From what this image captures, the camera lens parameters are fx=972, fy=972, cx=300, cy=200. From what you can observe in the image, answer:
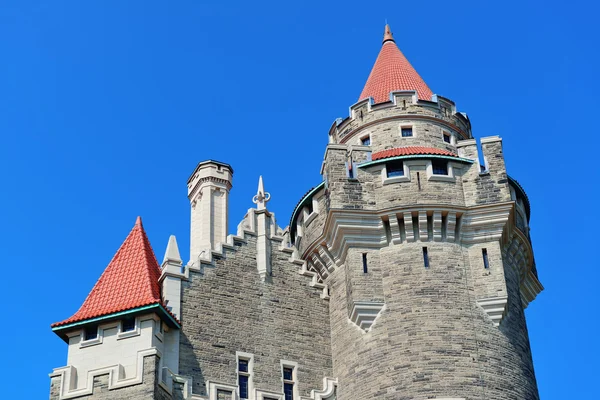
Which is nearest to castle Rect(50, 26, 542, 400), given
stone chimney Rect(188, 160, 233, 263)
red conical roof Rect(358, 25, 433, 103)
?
red conical roof Rect(358, 25, 433, 103)

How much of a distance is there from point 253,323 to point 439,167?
22.0 ft

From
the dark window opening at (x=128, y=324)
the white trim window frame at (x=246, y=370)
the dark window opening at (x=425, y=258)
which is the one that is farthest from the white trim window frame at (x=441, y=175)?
the dark window opening at (x=128, y=324)

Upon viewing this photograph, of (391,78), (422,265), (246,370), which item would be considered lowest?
(246,370)

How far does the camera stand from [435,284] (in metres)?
25.1

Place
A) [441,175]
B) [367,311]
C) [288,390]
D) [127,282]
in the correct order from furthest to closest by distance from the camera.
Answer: [441,175] < [288,390] < [367,311] < [127,282]

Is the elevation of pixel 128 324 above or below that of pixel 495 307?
below

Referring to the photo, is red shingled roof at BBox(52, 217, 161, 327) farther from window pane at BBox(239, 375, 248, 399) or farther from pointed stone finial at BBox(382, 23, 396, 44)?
pointed stone finial at BBox(382, 23, 396, 44)

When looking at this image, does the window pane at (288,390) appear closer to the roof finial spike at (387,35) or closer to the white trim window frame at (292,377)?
the white trim window frame at (292,377)

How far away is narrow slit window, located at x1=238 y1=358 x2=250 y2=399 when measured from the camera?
24.5 metres

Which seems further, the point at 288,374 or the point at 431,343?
the point at 288,374

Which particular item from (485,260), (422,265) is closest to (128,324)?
(422,265)

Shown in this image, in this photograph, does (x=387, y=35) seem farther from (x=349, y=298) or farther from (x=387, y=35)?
(x=349, y=298)

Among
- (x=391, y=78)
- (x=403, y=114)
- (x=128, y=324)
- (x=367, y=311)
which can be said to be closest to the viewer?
(x=128, y=324)

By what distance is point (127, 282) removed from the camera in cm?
2458
